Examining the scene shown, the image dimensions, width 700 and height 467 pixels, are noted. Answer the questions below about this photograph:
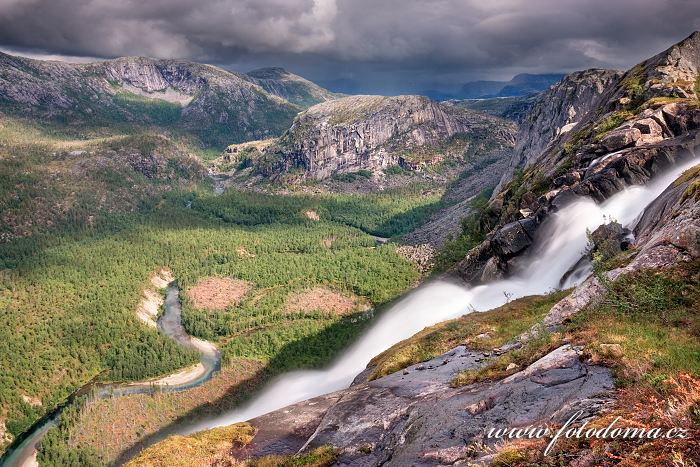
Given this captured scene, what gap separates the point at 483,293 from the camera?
82250 millimetres

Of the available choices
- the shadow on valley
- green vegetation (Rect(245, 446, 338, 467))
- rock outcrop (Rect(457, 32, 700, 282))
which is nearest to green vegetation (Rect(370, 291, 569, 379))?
green vegetation (Rect(245, 446, 338, 467))

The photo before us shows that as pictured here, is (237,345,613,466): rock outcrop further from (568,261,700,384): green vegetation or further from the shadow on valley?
the shadow on valley

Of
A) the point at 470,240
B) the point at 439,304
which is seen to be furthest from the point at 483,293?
the point at 470,240

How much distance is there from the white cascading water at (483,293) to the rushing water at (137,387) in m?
28.7

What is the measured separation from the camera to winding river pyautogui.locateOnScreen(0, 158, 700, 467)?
67375 millimetres

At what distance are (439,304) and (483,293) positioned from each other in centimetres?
1652

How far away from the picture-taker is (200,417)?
9819 centimetres

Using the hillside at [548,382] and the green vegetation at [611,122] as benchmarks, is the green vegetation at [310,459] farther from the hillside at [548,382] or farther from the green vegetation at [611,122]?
the green vegetation at [611,122]

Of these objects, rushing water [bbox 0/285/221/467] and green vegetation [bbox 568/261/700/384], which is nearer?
green vegetation [bbox 568/261/700/384]

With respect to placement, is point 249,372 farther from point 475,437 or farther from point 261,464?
point 475,437

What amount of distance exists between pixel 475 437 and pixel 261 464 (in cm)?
1425

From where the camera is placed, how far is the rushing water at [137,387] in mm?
98062

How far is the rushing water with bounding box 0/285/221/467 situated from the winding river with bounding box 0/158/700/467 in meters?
0.28

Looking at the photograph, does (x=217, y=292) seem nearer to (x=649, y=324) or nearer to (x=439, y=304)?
(x=439, y=304)
